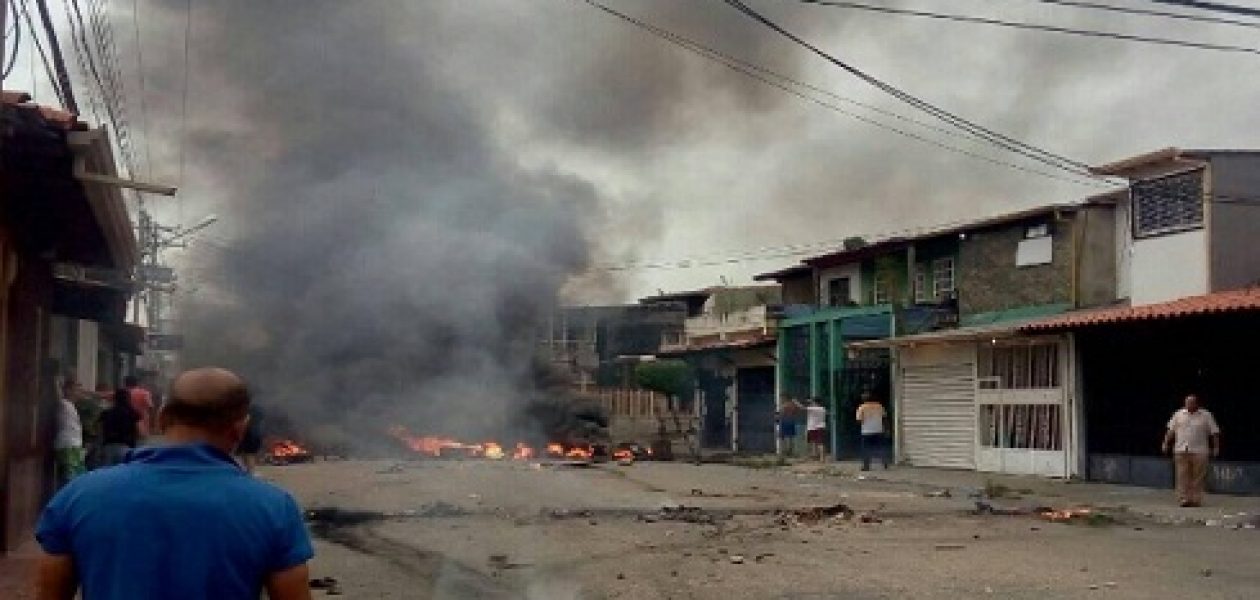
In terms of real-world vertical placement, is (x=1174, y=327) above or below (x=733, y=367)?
above

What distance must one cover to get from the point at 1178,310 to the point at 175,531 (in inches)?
656

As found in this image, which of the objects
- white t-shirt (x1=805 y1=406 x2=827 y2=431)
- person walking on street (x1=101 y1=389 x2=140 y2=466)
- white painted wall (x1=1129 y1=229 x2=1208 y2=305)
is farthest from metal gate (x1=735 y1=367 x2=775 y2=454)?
person walking on street (x1=101 y1=389 x2=140 y2=466)

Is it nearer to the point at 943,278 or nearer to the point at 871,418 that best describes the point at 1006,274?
the point at 943,278

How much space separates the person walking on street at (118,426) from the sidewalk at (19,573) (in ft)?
6.72

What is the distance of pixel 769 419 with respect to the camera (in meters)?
35.1

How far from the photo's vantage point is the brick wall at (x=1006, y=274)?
25750 mm

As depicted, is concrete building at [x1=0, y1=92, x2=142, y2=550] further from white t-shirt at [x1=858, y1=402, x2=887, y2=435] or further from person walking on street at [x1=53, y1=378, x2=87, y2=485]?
white t-shirt at [x1=858, y1=402, x2=887, y2=435]

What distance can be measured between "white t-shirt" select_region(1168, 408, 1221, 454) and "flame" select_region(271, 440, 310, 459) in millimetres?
17002

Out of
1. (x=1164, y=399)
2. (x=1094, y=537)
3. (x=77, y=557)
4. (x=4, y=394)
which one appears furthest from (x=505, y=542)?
(x=1164, y=399)

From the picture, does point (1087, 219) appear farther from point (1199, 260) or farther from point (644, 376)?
point (644, 376)

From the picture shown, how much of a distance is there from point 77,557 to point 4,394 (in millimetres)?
8357

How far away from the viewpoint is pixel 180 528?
2.77m

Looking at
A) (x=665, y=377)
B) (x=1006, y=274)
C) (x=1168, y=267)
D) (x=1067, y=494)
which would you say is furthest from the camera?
(x=665, y=377)

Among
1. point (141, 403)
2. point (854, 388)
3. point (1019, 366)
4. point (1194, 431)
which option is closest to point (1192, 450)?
point (1194, 431)
